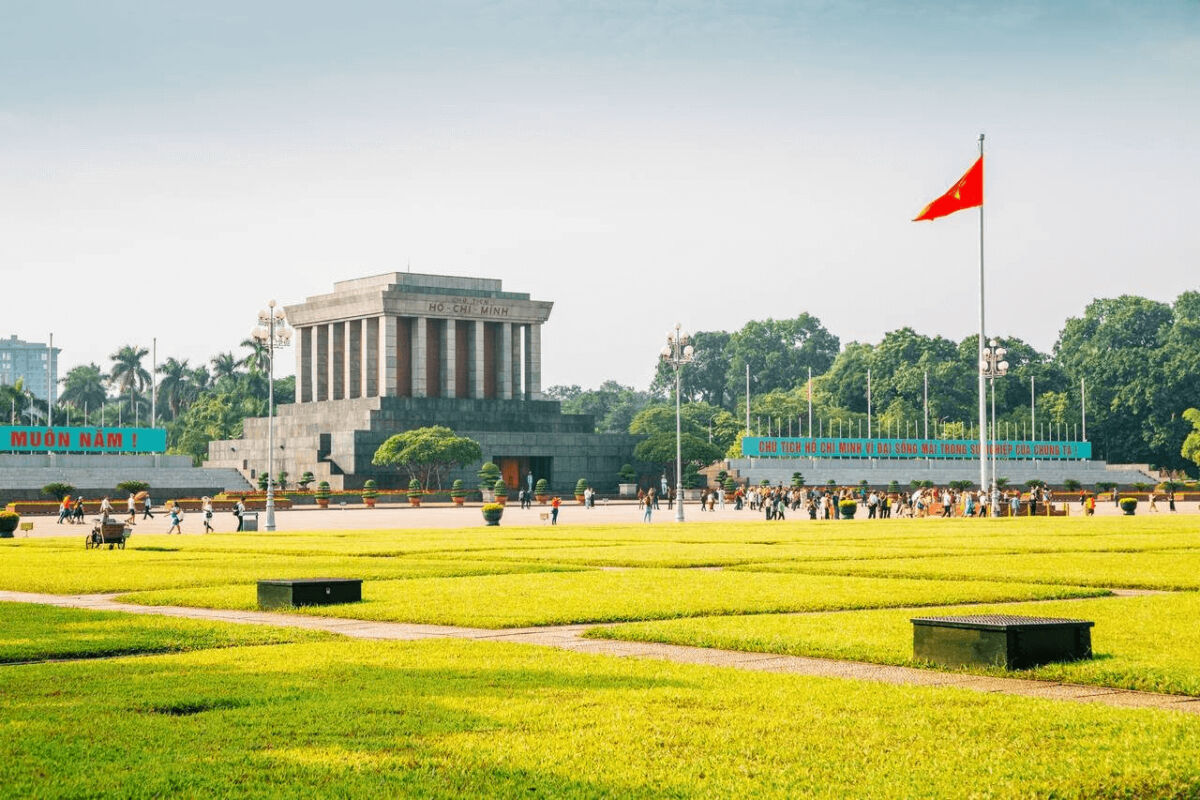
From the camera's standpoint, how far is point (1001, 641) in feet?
46.4

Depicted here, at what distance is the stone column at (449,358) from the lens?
121m

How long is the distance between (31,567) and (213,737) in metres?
22.0

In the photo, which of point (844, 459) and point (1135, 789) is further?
point (844, 459)

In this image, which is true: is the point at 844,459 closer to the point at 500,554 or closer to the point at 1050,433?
the point at 1050,433

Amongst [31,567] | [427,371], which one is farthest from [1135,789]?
[427,371]

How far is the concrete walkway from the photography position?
41.8ft

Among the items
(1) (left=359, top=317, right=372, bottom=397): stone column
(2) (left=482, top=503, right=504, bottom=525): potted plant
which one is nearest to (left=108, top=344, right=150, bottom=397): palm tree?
(1) (left=359, top=317, right=372, bottom=397): stone column

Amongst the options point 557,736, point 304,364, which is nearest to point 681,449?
point 304,364

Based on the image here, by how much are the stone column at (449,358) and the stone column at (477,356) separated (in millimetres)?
2059

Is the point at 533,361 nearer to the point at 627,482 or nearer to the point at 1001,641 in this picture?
the point at 627,482

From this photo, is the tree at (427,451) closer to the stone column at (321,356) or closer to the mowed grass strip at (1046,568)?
the stone column at (321,356)

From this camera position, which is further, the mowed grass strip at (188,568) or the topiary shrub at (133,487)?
the topiary shrub at (133,487)

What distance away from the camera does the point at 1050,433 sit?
5664 inches

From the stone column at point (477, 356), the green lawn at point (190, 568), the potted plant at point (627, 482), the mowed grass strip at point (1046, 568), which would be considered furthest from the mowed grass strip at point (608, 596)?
the stone column at point (477, 356)
